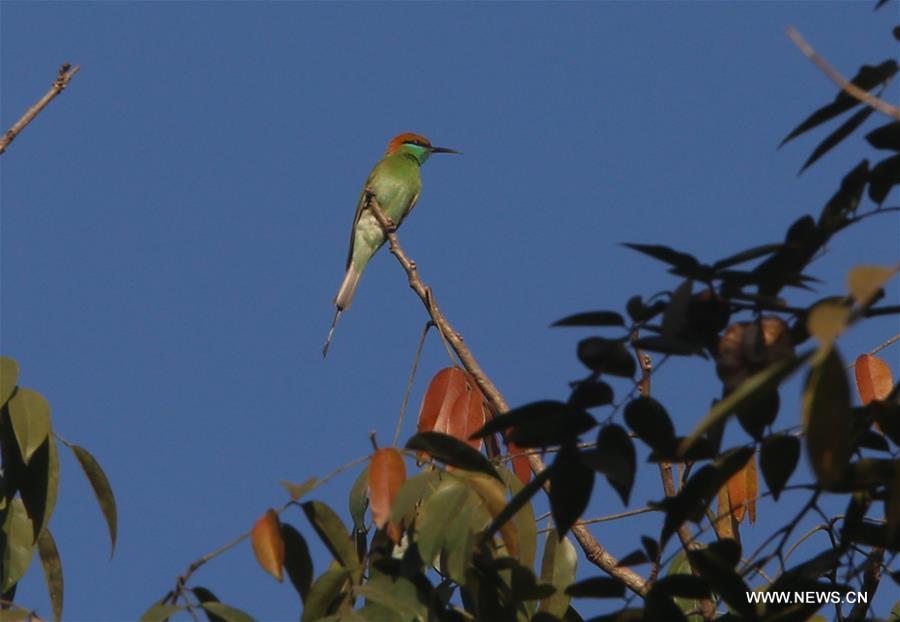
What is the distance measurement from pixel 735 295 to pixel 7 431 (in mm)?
1342

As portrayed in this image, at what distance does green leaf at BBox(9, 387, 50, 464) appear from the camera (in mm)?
1994

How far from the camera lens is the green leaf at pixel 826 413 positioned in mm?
A: 881

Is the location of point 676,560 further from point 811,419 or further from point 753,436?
point 811,419

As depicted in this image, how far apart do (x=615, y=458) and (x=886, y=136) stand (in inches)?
20.4

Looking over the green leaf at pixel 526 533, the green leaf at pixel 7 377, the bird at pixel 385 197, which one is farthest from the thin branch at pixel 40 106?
the bird at pixel 385 197

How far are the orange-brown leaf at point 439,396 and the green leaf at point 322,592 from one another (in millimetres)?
777

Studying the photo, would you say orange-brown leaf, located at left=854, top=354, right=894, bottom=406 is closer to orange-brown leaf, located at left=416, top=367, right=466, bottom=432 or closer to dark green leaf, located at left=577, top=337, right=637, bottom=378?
orange-brown leaf, located at left=416, top=367, right=466, bottom=432

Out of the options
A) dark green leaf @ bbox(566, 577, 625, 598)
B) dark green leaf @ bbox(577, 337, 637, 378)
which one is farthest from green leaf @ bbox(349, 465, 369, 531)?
dark green leaf @ bbox(577, 337, 637, 378)

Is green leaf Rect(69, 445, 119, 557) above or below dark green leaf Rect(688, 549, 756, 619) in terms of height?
below

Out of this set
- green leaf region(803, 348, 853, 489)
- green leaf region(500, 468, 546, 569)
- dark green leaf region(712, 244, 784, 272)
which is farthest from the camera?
green leaf region(500, 468, 546, 569)

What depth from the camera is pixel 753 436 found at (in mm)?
1376

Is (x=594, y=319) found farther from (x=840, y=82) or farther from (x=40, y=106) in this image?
(x=40, y=106)

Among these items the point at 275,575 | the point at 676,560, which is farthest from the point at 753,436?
the point at 676,560

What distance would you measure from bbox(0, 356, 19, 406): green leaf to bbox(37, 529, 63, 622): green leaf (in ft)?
1.04
